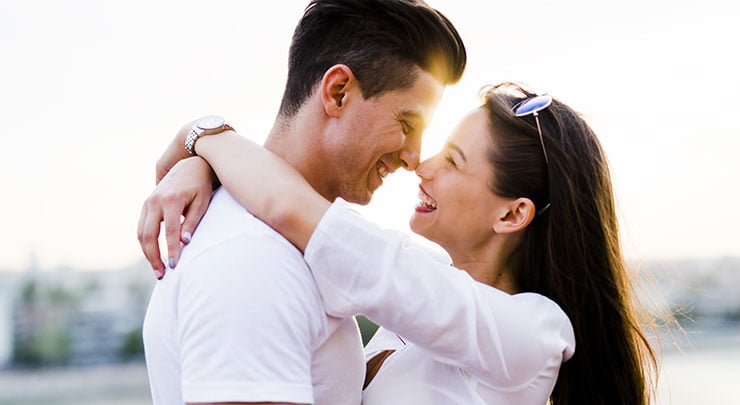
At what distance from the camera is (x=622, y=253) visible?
1940mm

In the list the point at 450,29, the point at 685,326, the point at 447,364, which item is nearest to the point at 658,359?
the point at 685,326

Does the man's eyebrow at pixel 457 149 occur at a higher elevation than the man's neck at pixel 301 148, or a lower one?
higher

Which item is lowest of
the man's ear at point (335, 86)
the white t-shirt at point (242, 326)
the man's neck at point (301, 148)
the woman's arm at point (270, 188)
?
the white t-shirt at point (242, 326)

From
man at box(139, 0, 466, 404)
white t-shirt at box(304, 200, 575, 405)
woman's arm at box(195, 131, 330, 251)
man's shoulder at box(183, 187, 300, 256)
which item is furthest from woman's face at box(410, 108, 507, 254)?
man's shoulder at box(183, 187, 300, 256)

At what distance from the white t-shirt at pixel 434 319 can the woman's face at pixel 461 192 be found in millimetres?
235

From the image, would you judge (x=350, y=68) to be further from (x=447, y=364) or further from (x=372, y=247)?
(x=447, y=364)

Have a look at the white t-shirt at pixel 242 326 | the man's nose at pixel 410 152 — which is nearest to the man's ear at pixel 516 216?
the man's nose at pixel 410 152

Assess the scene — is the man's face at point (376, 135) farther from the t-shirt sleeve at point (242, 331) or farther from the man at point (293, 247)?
the t-shirt sleeve at point (242, 331)

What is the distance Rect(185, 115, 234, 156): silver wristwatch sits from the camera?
1.72m

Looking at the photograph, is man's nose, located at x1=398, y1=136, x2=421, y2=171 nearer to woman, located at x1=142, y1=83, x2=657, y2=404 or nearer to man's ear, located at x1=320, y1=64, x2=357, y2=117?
woman, located at x1=142, y1=83, x2=657, y2=404

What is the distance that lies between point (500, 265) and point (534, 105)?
37 centimetres

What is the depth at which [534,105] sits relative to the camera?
193 centimetres

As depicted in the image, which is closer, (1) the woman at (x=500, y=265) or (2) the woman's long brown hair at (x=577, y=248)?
(1) the woman at (x=500, y=265)

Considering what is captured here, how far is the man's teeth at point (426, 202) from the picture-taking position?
1976 mm
